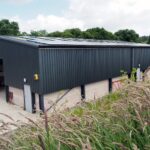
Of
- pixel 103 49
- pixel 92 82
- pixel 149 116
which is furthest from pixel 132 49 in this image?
pixel 149 116

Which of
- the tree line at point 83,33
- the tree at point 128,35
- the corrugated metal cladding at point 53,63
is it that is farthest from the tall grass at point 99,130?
the tree at point 128,35

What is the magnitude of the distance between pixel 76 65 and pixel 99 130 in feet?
42.5

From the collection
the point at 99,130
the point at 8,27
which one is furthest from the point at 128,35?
the point at 99,130

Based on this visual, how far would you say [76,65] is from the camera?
1567 cm

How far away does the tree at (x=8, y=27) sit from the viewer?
42153mm

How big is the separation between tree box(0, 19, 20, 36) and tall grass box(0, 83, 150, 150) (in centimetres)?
4192

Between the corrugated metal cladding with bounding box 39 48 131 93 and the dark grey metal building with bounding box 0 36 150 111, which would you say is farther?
the corrugated metal cladding with bounding box 39 48 131 93

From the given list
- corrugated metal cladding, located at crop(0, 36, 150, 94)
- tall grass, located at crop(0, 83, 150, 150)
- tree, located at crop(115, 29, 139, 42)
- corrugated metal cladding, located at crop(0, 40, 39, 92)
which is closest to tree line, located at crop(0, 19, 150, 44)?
tree, located at crop(115, 29, 139, 42)

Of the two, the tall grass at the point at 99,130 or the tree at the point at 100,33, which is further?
the tree at the point at 100,33

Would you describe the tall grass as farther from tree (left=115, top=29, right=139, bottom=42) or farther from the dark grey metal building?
tree (left=115, top=29, right=139, bottom=42)

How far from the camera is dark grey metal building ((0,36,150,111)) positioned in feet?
44.1

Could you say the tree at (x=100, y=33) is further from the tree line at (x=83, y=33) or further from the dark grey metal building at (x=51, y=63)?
the dark grey metal building at (x=51, y=63)

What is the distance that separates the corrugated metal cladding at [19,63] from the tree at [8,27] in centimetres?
2816

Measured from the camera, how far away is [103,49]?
59.7ft
